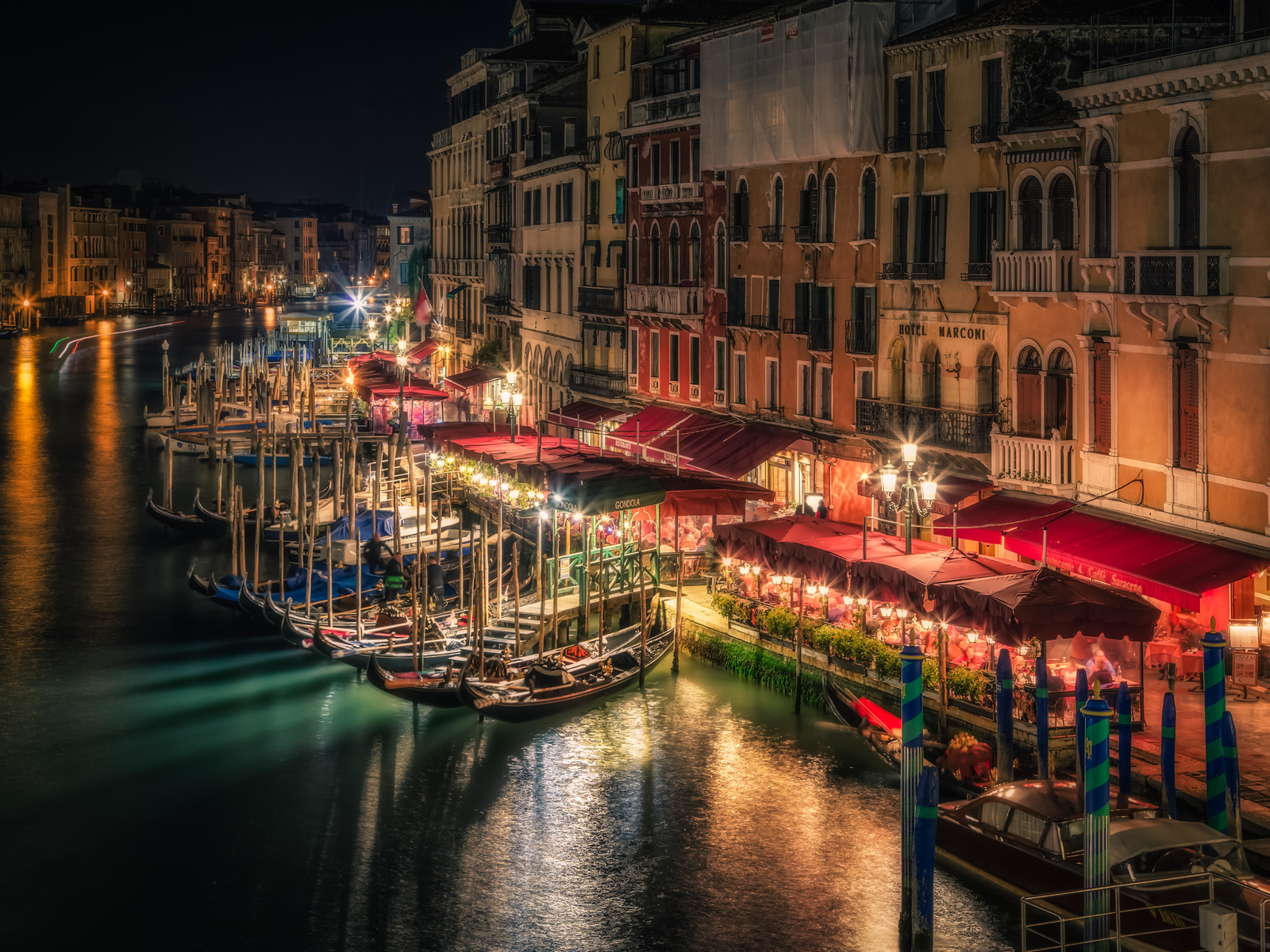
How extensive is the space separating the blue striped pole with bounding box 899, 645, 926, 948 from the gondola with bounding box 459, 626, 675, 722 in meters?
8.89

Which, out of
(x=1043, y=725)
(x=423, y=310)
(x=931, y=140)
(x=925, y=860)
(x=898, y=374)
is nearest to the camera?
(x=925, y=860)

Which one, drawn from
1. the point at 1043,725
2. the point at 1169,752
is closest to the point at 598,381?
the point at 1043,725

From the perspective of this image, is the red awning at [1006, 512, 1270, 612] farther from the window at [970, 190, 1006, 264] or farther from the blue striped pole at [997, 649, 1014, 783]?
the window at [970, 190, 1006, 264]

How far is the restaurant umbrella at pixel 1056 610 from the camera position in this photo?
20.1 metres

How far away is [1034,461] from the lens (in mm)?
25328

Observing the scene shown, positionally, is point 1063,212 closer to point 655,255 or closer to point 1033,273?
point 1033,273

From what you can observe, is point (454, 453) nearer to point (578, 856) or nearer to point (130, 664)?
point (130, 664)

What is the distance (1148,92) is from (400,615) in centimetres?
1572

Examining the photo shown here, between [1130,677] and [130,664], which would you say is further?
[130,664]

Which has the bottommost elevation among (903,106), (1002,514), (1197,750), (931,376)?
Result: (1197,750)

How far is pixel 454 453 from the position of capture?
129 feet

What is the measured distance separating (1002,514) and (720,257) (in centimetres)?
1299

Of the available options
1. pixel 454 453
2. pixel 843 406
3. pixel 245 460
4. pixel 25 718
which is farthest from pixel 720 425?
pixel 245 460

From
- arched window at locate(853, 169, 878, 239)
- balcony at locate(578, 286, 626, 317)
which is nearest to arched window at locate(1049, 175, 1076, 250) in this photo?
arched window at locate(853, 169, 878, 239)
